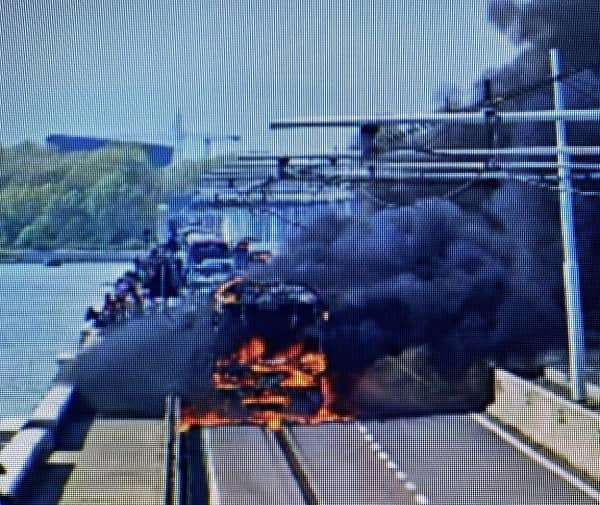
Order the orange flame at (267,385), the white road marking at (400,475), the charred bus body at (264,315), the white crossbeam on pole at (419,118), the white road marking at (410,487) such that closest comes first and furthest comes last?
the white crossbeam on pole at (419,118)
the white road marking at (410,487)
the white road marking at (400,475)
the orange flame at (267,385)
the charred bus body at (264,315)

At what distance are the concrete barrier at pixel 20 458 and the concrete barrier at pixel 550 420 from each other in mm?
1718

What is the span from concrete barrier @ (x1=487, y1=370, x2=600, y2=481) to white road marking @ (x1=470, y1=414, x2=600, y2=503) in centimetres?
6

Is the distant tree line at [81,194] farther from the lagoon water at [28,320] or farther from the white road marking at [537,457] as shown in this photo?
the white road marking at [537,457]

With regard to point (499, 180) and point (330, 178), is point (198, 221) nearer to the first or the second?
point (330, 178)

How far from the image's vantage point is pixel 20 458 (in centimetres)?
308

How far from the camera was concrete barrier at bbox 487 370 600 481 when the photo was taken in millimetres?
3414

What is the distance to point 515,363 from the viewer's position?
439 cm

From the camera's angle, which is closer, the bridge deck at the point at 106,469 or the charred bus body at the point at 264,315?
the bridge deck at the point at 106,469

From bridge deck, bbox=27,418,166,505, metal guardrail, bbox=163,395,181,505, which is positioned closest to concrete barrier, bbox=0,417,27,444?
bridge deck, bbox=27,418,166,505

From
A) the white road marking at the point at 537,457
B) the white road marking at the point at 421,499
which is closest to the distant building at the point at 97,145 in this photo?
the white road marking at the point at 421,499

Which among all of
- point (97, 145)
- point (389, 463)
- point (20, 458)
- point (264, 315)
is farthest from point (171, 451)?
point (97, 145)

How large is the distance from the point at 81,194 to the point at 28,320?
440 millimetres

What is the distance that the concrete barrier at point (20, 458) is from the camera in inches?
118

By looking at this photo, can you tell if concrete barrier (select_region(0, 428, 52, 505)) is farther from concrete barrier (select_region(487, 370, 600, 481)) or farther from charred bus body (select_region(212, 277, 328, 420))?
concrete barrier (select_region(487, 370, 600, 481))
